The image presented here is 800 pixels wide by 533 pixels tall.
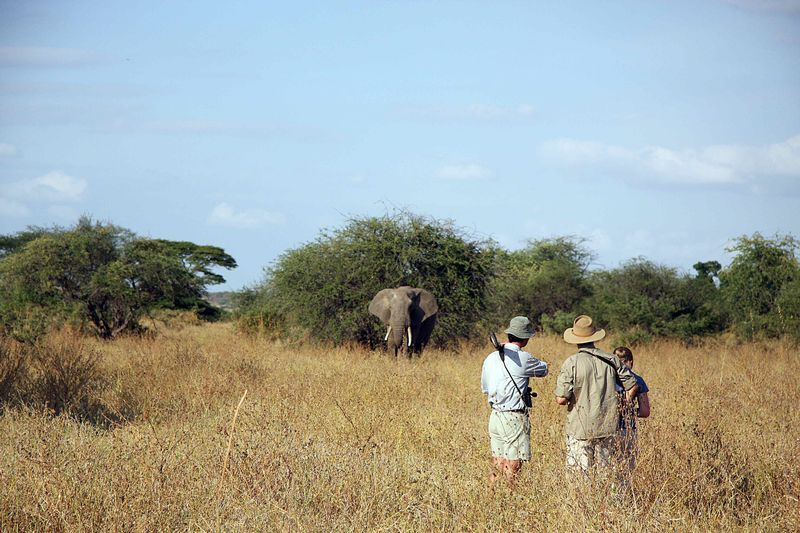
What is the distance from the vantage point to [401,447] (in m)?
8.48

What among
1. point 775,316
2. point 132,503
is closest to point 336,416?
point 132,503

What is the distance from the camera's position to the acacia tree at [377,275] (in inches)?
837

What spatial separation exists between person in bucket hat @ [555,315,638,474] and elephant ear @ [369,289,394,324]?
466 inches

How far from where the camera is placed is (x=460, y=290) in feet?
70.2

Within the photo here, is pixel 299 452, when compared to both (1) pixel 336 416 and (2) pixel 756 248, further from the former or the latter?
(2) pixel 756 248

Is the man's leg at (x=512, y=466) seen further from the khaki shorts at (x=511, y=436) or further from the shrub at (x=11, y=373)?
the shrub at (x=11, y=373)

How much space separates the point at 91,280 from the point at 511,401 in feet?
62.0

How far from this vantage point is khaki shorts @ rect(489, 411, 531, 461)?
665cm

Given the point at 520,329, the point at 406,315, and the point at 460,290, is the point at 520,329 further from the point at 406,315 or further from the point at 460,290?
the point at 460,290

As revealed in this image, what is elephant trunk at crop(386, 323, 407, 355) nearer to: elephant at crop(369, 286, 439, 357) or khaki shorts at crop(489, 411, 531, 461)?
elephant at crop(369, 286, 439, 357)

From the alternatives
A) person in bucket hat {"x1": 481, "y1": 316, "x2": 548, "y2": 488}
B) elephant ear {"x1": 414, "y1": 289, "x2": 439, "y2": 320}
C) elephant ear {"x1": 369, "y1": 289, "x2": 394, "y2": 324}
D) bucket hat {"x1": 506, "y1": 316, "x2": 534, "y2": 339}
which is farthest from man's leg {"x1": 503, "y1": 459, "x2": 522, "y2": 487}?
elephant ear {"x1": 414, "y1": 289, "x2": 439, "y2": 320}

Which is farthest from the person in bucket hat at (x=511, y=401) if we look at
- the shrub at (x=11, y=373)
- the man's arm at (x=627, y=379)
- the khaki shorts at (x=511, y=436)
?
the shrub at (x=11, y=373)

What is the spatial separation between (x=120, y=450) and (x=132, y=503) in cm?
125

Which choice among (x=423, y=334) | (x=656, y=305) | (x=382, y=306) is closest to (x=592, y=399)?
(x=382, y=306)
